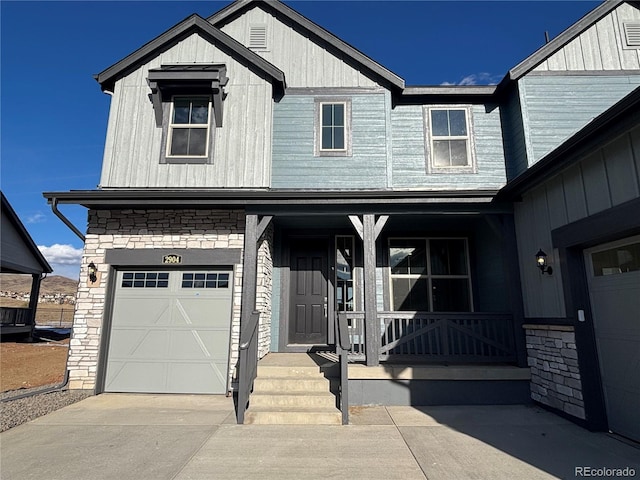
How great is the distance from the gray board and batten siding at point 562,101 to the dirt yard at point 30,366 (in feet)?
33.7

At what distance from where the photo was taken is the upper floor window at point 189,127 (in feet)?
20.9

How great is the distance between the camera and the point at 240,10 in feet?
24.3

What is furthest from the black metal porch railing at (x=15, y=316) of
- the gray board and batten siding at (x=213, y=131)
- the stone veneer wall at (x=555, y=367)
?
the stone veneer wall at (x=555, y=367)

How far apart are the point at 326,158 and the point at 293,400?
429 centimetres

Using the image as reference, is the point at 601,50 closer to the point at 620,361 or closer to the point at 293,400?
the point at 620,361

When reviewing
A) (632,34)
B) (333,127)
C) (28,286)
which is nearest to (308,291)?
(333,127)

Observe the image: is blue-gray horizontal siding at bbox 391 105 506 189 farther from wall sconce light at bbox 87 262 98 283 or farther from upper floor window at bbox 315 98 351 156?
wall sconce light at bbox 87 262 98 283

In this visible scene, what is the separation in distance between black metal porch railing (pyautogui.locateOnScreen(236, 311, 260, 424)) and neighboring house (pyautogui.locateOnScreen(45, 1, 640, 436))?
0.23m

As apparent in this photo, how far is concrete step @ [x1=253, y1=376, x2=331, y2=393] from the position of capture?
4.86 m

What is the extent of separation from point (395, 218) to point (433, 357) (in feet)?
8.73

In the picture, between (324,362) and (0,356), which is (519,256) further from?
(0,356)

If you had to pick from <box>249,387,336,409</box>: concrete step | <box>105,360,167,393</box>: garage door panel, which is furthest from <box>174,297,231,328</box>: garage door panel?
<box>249,387,336,409</box>: concrete step

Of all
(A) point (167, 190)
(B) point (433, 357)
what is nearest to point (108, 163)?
(A) point (167, 190)
